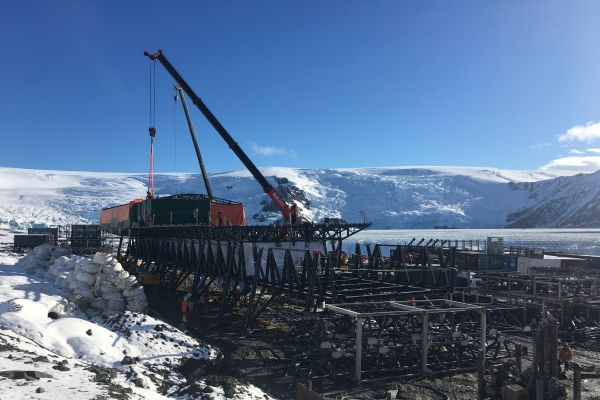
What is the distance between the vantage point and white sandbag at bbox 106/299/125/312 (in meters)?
19.8

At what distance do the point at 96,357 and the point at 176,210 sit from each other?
25.0m

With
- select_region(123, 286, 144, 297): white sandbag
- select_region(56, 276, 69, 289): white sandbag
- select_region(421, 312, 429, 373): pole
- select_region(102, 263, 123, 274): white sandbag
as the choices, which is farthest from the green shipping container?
select_region(421, 312, 429, 373): pole

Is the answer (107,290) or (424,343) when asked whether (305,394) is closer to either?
(424,343)

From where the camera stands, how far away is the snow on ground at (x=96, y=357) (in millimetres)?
9406

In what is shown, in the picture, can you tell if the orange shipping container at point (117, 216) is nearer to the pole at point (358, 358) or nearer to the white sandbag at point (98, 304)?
the white sandbag at point (98, 304)

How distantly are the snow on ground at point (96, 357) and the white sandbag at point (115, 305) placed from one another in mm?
1441

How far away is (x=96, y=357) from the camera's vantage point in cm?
1277

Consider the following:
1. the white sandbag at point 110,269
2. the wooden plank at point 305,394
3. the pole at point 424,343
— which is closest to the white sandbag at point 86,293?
the white sandbag at point 110,269

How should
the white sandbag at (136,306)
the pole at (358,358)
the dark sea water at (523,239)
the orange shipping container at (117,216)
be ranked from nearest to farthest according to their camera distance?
the pole at (358,358) < the white sandbag at (136,306) < the orange shipping container at (117,216) < the dark sea water at (523,239)

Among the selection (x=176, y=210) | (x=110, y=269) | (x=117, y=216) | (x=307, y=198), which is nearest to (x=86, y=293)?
(x=110, y=269)

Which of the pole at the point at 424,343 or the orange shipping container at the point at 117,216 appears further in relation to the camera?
the orange shipping container at the point at 117,216

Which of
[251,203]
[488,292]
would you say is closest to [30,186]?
[251,203]

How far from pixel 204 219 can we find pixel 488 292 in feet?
67.1

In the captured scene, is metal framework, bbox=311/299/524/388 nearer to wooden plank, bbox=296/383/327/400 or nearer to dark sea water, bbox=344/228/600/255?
wooden plank, bbox=296/383/327/400
